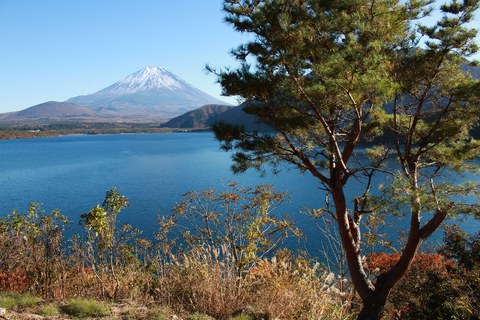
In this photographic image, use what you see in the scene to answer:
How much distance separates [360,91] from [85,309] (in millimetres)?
3426

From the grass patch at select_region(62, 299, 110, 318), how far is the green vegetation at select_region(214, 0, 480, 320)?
2578 mm

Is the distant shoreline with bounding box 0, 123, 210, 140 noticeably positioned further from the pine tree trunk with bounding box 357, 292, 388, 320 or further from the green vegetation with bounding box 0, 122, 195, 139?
the pine tree trunk with bounding box 357, 292, 388, 320

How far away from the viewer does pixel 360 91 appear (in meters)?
4.49

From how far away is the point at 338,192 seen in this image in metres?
5.56

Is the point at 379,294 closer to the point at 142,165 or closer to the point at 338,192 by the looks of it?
the point at 338,192

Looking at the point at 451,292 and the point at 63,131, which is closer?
the point at 451,292

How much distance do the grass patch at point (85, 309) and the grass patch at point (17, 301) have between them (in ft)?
1.08

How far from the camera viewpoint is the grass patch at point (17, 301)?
3580mm

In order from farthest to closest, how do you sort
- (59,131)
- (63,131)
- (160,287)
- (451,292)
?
(63,131), (59,131), (160,287), (451,292)

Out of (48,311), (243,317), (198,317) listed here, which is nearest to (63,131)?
(48,311)

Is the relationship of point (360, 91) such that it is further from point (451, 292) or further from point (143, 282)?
point (143, 282)

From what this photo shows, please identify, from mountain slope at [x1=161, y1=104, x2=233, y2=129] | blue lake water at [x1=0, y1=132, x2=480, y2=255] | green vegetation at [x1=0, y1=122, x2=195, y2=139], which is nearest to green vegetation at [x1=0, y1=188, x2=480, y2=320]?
blue lake water at [x1=0, y1=132, x2=480, y2=255]

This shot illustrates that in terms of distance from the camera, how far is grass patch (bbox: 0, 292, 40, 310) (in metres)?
3.58

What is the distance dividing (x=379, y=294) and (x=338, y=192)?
145cm
